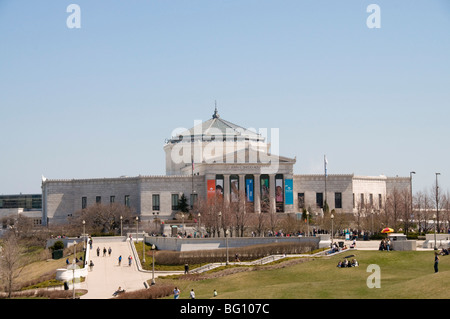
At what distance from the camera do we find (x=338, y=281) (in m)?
46.2

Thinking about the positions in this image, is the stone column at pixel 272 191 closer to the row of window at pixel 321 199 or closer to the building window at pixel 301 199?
the building window at pixel 301 199

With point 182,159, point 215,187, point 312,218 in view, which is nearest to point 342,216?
point 312,218

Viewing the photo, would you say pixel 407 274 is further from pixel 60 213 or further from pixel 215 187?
pixel 60 213

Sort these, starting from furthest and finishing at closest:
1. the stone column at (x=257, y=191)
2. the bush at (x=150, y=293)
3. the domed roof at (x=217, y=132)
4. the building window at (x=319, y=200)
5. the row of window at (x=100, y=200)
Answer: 1. the domed roof at (x=217, y=132)
2. the row of window at (x=100, y=200)
3. the building window at (x=319, y=200)
4. the stone column at (x=257, y=191)
5. the bush at (x=150, y=293)

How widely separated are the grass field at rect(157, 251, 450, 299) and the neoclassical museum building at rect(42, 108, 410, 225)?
54.1 metres

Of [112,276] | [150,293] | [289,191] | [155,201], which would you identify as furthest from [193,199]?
[150,293]

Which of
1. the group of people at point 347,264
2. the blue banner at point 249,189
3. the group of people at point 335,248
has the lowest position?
the group of people at point 347,264

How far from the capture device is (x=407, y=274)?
1913 inches

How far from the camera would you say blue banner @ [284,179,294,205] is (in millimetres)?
114375

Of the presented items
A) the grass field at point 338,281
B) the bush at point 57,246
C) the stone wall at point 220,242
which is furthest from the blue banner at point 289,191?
the grass field at point 338,281

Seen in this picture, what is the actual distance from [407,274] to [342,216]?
51.2 meters

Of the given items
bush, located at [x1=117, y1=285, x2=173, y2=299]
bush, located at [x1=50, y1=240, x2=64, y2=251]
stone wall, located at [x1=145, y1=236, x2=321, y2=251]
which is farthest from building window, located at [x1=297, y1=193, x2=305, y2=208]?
bush, located at [x1=117, y1=285, x2=173, y2=299]

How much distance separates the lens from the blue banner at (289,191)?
114375 millimetres
